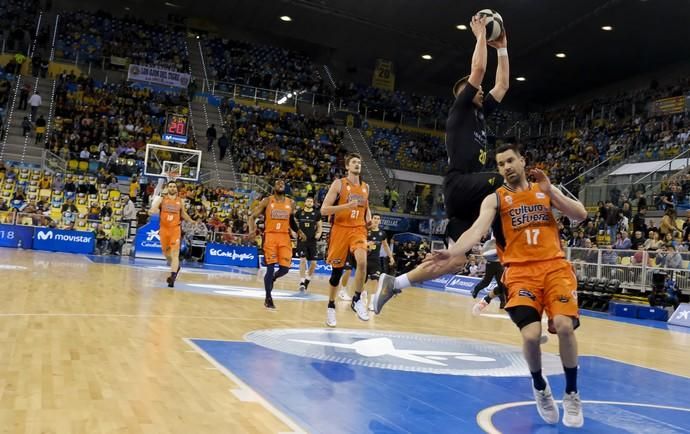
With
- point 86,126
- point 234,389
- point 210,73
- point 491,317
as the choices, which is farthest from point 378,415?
point 210,73

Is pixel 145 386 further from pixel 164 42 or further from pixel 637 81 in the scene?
pixel 637 81

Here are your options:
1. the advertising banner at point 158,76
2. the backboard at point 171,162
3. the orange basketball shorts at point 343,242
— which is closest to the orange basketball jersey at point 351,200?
the orange basketball shorts at point 343,242

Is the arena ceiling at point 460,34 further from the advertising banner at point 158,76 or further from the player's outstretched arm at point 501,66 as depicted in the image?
the player's outstretched arm at point 501,66

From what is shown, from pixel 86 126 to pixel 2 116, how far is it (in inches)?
133

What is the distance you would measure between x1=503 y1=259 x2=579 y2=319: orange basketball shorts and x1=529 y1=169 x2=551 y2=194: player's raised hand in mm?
475

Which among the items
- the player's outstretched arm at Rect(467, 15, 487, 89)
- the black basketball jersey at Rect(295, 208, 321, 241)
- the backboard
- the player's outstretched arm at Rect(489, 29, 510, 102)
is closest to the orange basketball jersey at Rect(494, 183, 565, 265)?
the player's outstretched arm at Rect(467, 15, 487, 89)

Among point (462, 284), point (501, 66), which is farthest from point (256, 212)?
point (462, 284)

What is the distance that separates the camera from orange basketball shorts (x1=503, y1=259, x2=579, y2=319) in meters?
4.02

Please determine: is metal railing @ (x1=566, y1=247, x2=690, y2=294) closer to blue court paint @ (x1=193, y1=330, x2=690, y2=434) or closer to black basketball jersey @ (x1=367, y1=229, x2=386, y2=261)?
black basketball jersey @ (x1=367, y1=229, x2=386, y2=261)

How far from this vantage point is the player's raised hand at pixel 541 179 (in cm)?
405

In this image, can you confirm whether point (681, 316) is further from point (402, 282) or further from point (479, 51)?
point (479, 51)

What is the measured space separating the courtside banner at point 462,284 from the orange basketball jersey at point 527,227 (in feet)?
52.9

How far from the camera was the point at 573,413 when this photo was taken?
13.1ft

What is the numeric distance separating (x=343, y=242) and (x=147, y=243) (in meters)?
15.5
